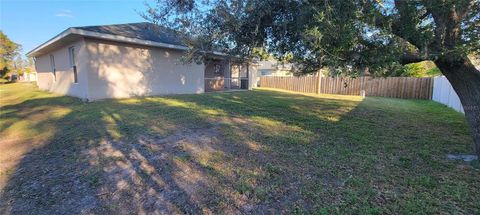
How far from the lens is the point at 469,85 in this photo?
398 centimetres

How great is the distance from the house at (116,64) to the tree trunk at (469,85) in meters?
6.04

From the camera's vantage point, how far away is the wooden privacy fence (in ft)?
53.5

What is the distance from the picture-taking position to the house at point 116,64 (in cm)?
1073

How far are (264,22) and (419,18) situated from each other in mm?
2488

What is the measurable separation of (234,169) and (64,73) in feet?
44.0

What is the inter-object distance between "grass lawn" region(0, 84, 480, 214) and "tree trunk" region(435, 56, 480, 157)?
0.64m

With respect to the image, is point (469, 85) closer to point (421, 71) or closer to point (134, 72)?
point (134, 72)

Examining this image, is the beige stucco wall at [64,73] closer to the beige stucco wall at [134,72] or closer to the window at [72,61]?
the window at [72,61]

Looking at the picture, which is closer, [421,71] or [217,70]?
[217,70]

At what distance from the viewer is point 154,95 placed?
522 inches

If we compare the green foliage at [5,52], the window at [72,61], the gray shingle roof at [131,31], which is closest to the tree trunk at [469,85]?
the gray shingle roof at [131,31]

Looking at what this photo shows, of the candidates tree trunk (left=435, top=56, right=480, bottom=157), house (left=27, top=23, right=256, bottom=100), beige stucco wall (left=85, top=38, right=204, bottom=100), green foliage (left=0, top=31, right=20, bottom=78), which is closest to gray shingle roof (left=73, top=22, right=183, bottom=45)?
house (left=27, top=23, right=256, bottom=100)

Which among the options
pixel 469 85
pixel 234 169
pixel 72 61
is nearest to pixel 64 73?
pixel 72 61

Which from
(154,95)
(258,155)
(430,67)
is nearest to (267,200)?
(258,155)
